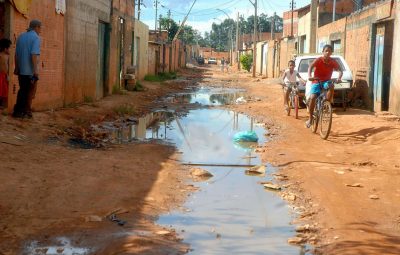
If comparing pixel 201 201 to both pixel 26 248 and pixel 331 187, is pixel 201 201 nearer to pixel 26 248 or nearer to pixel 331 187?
pixel 331 187

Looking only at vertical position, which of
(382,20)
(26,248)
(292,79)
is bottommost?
(26,248)

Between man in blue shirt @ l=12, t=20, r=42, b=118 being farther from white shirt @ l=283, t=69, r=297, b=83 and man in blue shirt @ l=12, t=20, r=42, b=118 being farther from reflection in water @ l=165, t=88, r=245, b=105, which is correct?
reflection in water @ l=165, t=88, r=245, b=105

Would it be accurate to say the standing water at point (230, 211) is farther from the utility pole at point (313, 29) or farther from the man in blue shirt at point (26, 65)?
the utility pole at point (313, 29)

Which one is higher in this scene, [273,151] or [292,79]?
[292,79]

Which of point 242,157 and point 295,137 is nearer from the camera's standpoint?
point 242,157

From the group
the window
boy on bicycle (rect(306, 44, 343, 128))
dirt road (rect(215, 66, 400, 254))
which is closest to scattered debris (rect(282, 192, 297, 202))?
dirt road (rect(215, 66, 400, 254))

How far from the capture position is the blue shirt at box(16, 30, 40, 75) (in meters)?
9.61

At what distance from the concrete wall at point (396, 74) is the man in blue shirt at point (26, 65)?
822 cm

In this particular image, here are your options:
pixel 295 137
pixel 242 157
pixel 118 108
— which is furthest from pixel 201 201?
pixel 118 108

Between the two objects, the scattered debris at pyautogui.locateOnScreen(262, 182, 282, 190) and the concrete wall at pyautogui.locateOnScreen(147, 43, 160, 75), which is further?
the concrete wall at pyautogui.locateOnScreen(147, 43, 160, 75)

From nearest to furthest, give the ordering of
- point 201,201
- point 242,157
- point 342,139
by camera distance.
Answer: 1. point 201,201
2. point 242,157
3. point 342,139

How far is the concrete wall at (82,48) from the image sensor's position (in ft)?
45.8

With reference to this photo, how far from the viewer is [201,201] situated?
5.93m

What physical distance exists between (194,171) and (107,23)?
12801 millimetres
